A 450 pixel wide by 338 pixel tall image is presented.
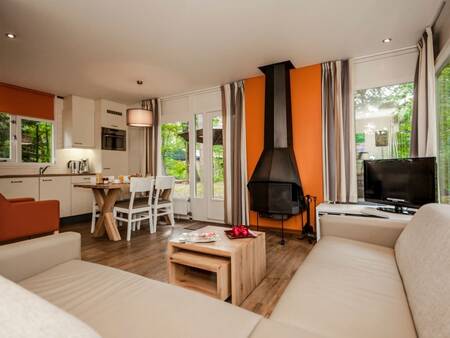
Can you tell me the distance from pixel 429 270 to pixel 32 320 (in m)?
1.26

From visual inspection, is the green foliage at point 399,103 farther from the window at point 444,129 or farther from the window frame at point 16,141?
the window frame at point 16,141

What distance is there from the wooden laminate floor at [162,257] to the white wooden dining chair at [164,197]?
0.95 ft

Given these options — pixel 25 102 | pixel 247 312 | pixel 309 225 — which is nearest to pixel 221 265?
pixel 247 312

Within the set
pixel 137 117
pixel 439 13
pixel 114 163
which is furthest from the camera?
pixel 114 163

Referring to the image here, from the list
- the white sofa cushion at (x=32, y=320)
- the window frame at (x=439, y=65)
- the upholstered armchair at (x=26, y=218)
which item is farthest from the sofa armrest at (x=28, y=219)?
the window frame at (x=439, y=65)

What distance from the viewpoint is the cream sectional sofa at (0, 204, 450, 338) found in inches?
28.2

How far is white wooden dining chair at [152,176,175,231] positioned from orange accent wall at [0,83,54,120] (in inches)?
109

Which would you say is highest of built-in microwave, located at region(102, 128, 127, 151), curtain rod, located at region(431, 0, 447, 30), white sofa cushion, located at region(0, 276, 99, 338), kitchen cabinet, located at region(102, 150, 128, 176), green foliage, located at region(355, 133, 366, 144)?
curtain rod, located at region(431, 0, 447, 30)

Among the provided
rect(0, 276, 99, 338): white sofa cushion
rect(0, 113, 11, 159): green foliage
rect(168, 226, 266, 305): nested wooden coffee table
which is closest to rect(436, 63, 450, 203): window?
rect(168, 226, 266, 305): nested wooden coffee table

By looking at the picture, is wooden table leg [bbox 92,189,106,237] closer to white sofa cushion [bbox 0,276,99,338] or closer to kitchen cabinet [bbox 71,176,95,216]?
kitchen cabinet [bbox 71,176,95,216]

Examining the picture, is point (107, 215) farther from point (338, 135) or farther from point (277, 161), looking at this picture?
point (338, 135)

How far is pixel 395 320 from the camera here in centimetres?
94

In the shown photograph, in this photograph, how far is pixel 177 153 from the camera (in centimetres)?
505

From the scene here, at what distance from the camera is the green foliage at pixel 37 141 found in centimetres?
443
